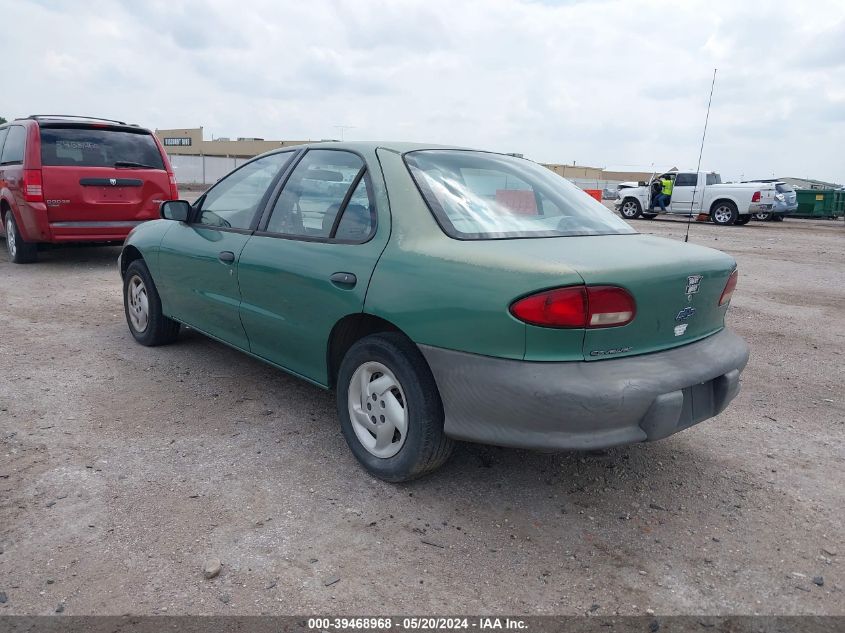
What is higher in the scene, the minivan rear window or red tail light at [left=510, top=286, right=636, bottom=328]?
the minivan rear window

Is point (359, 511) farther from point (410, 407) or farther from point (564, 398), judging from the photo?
point (564, 398)

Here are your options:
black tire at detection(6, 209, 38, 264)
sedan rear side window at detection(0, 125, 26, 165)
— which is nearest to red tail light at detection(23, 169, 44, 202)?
sedan rear side window at detection(0, 125, 26, 165)

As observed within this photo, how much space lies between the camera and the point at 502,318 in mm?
2539

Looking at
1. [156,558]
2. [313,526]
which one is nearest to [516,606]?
[313,526]

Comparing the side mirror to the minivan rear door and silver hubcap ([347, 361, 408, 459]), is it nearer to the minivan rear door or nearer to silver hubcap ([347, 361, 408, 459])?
silver hubcap ([347, 361, 408, 459])

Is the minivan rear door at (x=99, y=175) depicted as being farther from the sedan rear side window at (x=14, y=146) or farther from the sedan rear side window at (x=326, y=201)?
the sedan rear side window at (x=326, y=201)

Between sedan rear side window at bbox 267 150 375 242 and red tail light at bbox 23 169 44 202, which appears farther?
red tail light at bbox 23 169 44 202

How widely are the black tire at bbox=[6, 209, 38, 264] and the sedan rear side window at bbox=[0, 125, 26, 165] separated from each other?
687 millimetres

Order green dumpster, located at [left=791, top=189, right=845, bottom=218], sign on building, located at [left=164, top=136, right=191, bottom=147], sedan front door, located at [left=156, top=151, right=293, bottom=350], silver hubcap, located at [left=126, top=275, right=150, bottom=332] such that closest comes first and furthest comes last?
sedan front door, located at [left=156, top=151, right=293, bottom=350] < silver hubcap, located at [left=126, top=275, right=150, bottom=332] < green dumpster, located at [left=791, top=189, right=845, bottom=218] < sign on building, located at [left=164, top=136, right=191, bottom=147]

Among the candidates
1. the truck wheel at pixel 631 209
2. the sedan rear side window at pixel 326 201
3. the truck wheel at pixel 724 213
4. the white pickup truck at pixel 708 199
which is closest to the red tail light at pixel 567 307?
the sedan rear side window at pixel 326 201

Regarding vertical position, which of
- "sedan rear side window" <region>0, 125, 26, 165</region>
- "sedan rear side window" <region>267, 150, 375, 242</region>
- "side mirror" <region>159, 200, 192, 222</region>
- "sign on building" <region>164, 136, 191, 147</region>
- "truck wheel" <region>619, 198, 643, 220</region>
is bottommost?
"truck wheel" <region>619, 198, 643, 220</region>

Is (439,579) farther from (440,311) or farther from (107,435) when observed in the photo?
(107,435)

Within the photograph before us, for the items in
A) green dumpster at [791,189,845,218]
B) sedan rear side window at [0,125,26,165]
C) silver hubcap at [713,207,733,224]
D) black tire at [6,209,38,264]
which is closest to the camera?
sedan rear side window at [0,125,26,165]

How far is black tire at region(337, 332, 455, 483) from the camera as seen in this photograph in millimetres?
2848
